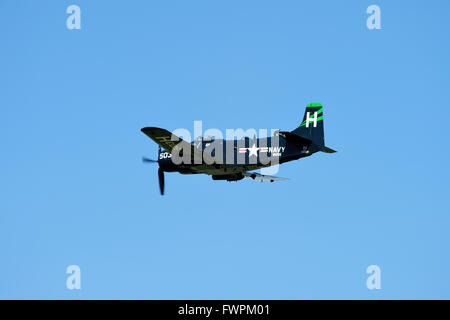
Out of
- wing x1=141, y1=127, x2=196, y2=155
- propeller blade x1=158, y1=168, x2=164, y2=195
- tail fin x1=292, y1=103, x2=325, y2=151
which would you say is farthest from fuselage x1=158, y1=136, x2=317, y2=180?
propeller blade x1=158, y1=168, x2=164, y2=195

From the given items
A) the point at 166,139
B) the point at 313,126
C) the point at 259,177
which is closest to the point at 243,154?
the point at 313,126

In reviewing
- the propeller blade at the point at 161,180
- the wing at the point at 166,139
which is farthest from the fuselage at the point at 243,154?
the propeller blade at the point at 161,180

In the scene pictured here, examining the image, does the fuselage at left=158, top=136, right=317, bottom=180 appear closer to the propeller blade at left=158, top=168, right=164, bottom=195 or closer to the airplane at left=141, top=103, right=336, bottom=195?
the airplane at left=141, top=103, right=336, bottom=195

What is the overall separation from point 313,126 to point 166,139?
7655 millimetres

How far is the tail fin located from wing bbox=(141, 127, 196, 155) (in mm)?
5642

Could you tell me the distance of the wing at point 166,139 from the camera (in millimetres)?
31828

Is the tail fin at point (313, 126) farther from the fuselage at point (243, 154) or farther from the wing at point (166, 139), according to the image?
the wing at point (166, 139)

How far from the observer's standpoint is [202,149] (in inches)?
1419

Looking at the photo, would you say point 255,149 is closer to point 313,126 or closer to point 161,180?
point 313,126

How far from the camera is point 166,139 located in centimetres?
3319

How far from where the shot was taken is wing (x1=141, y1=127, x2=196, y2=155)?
31.8 meters
